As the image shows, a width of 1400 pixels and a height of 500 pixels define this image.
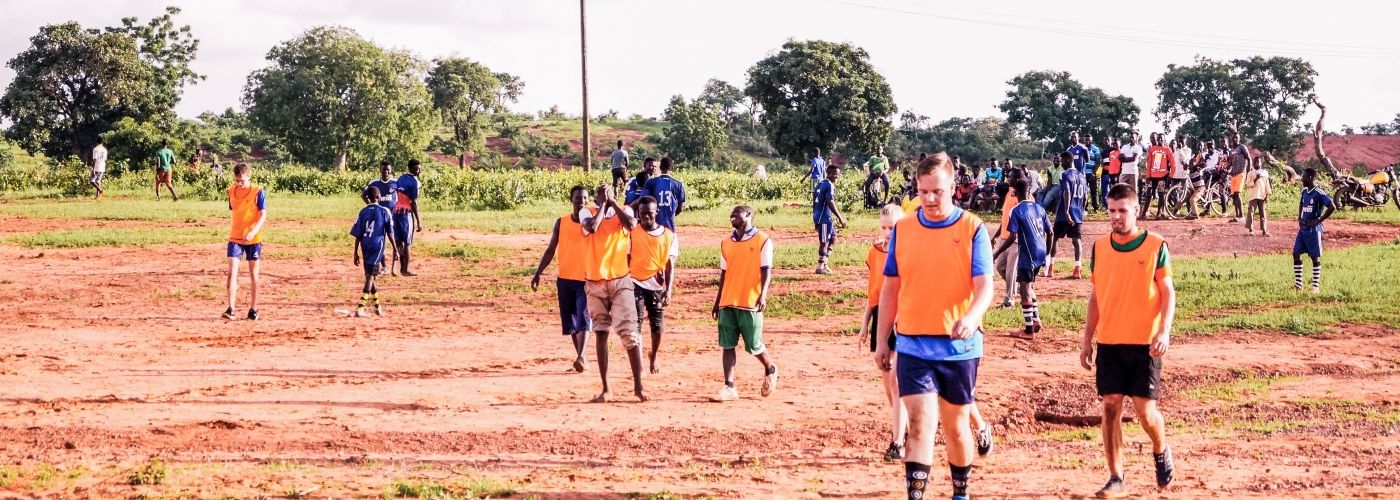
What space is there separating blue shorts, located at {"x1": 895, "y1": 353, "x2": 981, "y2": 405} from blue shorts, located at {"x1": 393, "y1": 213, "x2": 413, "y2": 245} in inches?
508

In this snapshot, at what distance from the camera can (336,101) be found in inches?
2229

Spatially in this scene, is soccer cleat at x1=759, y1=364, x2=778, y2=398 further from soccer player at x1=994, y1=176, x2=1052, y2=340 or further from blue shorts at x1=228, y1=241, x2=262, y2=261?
blue shorts at x1=228, y1=241, x2=262, y2=261

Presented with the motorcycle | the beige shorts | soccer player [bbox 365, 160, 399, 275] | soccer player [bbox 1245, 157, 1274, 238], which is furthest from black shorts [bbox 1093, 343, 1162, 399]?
the motorcycle

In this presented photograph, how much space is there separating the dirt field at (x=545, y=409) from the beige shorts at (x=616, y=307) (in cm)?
61

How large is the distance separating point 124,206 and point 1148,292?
28.4 meters

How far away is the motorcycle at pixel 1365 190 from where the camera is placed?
93.1ft

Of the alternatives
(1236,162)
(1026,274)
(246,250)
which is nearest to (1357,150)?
(1236,162)

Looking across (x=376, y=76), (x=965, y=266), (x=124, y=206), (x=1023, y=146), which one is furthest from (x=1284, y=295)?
(x=1023, y=146)

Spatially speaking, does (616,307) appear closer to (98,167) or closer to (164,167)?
(164,167)

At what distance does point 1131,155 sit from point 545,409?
1937 cm

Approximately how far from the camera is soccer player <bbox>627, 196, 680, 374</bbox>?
10445mm

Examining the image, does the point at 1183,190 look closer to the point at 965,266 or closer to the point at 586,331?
the point at 586,331

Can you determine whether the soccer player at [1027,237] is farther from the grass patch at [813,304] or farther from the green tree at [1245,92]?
the green tree at [1245,92]

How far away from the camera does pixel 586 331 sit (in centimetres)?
1115
